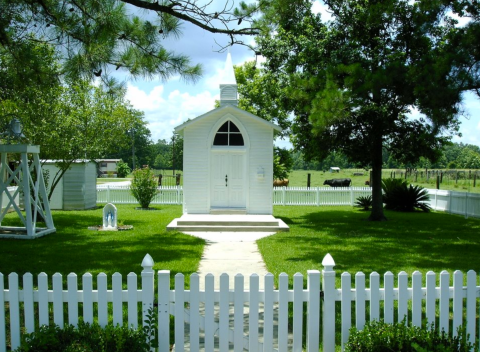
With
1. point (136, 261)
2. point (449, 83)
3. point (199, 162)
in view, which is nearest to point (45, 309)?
point (136, 261)

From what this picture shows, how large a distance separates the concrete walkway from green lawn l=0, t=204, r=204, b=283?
0.91 feet

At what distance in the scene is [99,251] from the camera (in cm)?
1080

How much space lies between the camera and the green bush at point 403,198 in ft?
72.7

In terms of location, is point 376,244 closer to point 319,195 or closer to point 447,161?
point 319,195

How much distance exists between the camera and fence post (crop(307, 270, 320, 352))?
4238 millimetres

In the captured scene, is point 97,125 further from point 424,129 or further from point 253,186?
point 424,129

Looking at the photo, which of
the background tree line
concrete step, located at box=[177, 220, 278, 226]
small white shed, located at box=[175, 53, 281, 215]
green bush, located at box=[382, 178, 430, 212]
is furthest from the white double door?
green bush, located at box=[382, 178, 430, 212]

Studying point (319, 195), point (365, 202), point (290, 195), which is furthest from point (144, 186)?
point (365, 202)

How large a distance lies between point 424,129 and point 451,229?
3.45 metres

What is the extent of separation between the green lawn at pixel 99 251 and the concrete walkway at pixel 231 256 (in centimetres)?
28

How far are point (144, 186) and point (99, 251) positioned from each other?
39.7 feet

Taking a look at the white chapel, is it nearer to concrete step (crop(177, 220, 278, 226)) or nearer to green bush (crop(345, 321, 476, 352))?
concrete step (crop(177, 220, 278, 226))

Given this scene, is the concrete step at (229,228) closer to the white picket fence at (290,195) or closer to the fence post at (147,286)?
the white picket fence at (290,195)

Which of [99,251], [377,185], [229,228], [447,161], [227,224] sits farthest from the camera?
[447,161]
